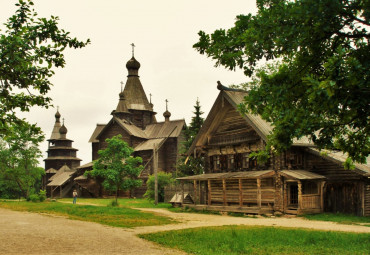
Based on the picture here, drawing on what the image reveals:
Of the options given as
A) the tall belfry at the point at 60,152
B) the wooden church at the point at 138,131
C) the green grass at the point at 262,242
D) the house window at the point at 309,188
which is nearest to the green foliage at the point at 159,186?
the wooden church at the point at 138,131

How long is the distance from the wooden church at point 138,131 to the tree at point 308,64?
1743 inches

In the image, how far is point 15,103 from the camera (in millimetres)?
13766

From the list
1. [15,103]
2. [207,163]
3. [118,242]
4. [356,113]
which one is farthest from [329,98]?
[207,163]

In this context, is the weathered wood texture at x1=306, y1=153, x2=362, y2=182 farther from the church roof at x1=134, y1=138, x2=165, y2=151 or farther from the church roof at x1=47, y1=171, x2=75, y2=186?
the church roof at x1=47, y1=171, x2=75, y2=186

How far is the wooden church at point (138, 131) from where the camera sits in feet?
205

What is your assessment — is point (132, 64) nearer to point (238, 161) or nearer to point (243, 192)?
point (238, 161)

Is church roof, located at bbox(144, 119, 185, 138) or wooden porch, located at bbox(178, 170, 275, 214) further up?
church roof, located at bbox(144, 119, 185, 138)

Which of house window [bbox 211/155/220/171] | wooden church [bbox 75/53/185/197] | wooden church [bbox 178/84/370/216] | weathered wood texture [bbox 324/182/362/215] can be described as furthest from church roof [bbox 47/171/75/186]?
weathered wood texture [bbox 324/182/362/215]

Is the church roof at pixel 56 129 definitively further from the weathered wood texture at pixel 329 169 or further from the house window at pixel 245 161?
the weathered wood texture at pixel 329 169

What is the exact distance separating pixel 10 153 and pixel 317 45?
Answer: 188ft

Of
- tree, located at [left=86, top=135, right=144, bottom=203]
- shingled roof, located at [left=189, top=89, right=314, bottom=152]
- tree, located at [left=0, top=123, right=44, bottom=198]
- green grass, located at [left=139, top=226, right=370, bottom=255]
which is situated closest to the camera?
green grass, located at [left=139, top=226, right=370, bottom=255]

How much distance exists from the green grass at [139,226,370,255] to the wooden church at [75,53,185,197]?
4092 cm

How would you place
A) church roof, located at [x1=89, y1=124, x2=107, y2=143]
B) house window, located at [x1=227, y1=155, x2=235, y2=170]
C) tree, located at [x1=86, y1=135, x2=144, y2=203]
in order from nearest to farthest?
house window, located at [x1=227, y1=155, x2=235, y2=170] < tree, located at [x1=86, y1=135, x2=144, y2=203] < church roof, located at [x1=89, y1=124, x2=107, y2=143]

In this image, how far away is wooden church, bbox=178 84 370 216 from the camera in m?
27.9
